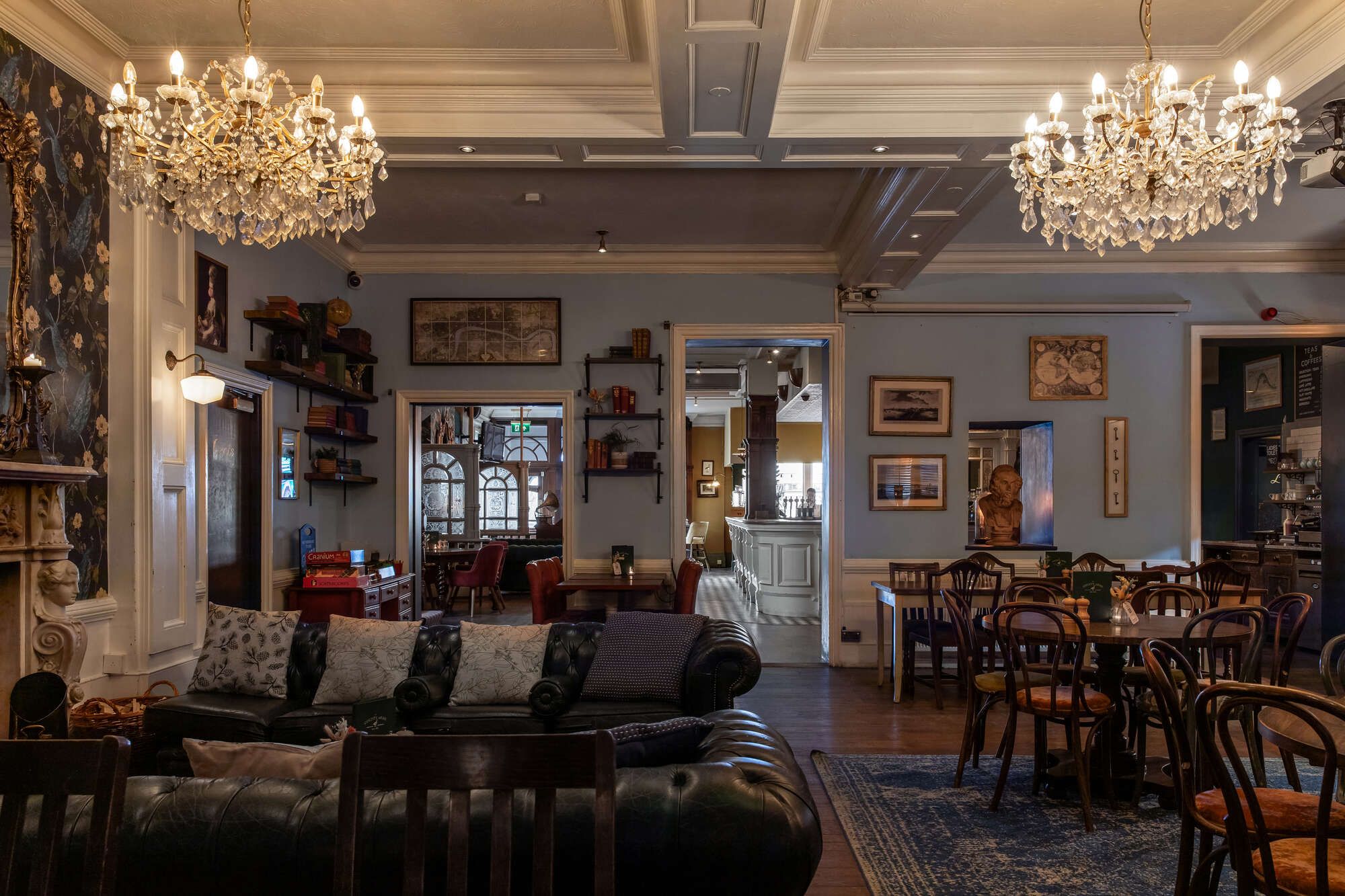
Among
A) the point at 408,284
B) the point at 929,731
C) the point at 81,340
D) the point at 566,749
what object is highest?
the point at 408,284

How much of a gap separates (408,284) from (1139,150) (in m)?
5.86

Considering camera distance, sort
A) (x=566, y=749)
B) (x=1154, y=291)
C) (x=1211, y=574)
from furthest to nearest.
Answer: (x=1154, y=291)
(x=1211, y=574)
(x=566, y=749)

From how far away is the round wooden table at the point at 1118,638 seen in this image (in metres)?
4.04

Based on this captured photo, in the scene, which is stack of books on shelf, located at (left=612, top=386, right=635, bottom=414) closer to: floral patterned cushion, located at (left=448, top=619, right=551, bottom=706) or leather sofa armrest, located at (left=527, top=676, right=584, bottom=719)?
floral patterned cushion, located at (left=448, top=619, right=551, bottom=706)

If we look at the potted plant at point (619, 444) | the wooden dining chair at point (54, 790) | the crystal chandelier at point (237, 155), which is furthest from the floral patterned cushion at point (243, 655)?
the potted plant at point (619, 444)

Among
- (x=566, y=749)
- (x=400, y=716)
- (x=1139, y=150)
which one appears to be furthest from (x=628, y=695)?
(x=1139, y=150)

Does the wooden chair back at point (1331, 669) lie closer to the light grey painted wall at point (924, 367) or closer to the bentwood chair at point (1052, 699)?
the bentwood chair at point (1052, 699)

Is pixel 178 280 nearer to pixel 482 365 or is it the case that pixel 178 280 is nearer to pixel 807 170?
pixel 482 365

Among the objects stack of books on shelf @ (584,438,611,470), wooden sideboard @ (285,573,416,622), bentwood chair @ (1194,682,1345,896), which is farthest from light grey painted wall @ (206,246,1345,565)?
bentwood chair @ (1194,682,1345,896)

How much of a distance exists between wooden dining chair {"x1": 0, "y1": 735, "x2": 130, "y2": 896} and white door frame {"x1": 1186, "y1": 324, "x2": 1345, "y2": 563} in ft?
25.9

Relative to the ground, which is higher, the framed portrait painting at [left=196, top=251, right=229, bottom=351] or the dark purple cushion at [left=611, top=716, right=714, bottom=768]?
the framed portrait painting at [left=196, top=251, right=229, bottom=351]

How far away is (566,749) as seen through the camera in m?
1.58

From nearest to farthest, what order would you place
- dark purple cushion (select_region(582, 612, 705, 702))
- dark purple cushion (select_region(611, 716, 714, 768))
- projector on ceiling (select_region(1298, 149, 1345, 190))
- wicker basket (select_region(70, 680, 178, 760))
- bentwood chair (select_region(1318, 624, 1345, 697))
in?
dark purple cushion (select_region(611, 716, 714, 768))
bentwood chair (select_region(1318, 624, 1345, 697))
wicker basket (select_region(70, 680, 178, 760))
projector on ceiling (select_region(1298, 149, 1345, 190))
dark purple cushion (select_region(582, 612, 705, 702))

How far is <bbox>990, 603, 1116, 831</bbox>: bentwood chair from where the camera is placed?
13.2 feet
